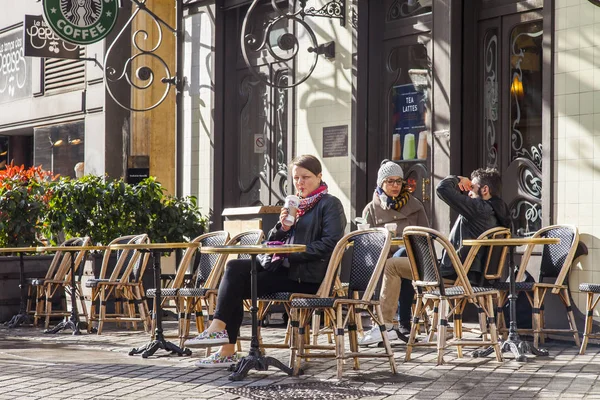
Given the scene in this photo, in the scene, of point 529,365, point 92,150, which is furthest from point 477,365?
point 92,150

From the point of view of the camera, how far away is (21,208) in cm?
1201

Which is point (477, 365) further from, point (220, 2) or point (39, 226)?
point (220, 2)

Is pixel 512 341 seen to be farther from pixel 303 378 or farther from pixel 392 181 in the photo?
pixel 392 181

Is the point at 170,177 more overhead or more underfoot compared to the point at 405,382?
more overhead

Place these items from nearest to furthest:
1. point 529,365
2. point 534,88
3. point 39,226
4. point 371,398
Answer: point 371,398 < point 529,365 < point 534,88 < point 39,226

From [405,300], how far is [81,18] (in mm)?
6375

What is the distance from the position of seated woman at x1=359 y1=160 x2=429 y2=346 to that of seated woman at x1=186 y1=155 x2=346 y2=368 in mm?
1403

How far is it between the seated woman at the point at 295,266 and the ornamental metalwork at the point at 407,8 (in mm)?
3687

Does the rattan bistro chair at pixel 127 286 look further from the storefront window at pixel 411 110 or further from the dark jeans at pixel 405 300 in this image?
the storefront window at pixel 411 110

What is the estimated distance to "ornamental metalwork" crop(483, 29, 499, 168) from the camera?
33.2ft

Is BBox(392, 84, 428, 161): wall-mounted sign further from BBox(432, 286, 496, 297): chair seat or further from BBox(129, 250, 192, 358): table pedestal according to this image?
BBox(129, 250, 192, 358): table pedestal

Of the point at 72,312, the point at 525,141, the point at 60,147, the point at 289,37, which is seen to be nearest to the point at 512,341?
the point at 525,141

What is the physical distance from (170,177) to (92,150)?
5.31 ft

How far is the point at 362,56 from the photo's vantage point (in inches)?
443
